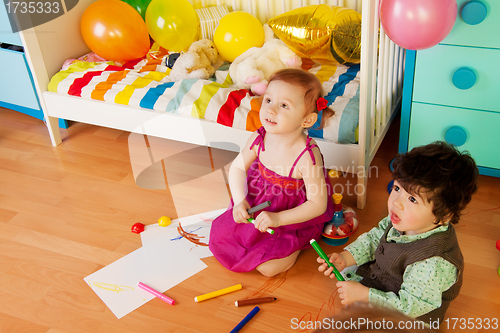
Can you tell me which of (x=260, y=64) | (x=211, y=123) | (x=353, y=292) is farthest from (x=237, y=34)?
(x=353, y=292)

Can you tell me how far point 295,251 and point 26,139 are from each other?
1.37 m

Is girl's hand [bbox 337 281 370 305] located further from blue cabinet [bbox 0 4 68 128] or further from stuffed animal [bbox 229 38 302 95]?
blue cabinet [bbox 0 4 68 128]

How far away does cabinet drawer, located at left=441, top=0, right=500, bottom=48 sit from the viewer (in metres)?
1.19

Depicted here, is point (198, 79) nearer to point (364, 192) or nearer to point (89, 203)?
point (89, 203)

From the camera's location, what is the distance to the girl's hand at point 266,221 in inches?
46.3

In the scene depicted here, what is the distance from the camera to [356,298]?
1.00 m

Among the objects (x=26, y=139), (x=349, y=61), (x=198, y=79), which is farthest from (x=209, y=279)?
Answer: (x=26, y=139)

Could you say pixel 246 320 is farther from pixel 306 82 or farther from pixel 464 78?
pixel 464 78

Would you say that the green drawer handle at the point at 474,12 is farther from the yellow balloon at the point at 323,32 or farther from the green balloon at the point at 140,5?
the green balloon at the point at 140,5

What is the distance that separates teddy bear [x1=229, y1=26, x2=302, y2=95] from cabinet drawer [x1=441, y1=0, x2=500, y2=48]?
1.97 feet

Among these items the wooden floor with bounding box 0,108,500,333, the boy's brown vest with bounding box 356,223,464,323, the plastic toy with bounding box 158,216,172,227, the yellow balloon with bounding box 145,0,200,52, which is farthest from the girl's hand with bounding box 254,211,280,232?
the yellow balloon with bounding box 145,0,200,52

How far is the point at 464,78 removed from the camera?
51.1 inches

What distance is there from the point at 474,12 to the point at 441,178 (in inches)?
23.0

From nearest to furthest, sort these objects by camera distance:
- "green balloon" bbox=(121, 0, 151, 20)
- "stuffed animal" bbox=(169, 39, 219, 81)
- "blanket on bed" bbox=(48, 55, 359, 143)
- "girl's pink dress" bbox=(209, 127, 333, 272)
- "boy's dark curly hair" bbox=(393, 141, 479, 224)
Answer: "boy's dark curly hair" bbox=(393, 141, 479, 224) < "girl's pink dress" bbox=(209, 127, 333, 272) < "blanket on bed" bbox=(48, 55, 359, 143) < "stuffed animal" bbox=(169, 39, 219, 81) < "green balloon" bbox=(121, 0, 151, 20)
